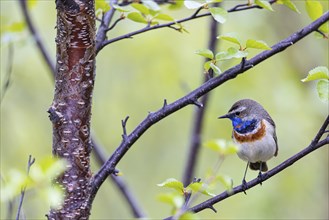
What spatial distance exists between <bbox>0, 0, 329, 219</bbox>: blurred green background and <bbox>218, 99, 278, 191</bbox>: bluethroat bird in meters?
1.69

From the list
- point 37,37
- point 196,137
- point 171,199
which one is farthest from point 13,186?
point 196,137

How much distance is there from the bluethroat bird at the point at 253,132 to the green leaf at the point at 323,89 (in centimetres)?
111

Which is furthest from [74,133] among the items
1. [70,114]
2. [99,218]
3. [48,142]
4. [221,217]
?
[99,218]

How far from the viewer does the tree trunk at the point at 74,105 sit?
6.09 feet

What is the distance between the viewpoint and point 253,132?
2949 mm

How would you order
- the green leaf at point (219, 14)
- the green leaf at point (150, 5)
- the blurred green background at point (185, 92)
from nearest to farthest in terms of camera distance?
1. the green leaf at point (219, 14)
2. the green leaf at point (150, 5)
3. the blurred green background at point (185, 92)

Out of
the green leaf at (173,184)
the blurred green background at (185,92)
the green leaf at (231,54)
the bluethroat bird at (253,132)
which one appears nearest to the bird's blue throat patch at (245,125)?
the bluethroat bird at (253,132)

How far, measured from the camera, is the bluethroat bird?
2844 millimetres

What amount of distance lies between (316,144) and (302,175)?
3560mm

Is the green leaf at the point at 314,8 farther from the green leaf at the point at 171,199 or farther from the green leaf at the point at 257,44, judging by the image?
the green leaf at the point at 171,199

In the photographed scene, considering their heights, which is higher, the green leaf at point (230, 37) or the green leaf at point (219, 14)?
the green leaf at point (219, 14)

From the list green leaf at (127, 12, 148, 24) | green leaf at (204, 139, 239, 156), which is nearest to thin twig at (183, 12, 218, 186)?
green leaf at (127, 12, 148, 24)

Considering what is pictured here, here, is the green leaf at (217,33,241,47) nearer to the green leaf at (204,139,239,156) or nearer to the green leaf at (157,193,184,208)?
the green leaf at (204,139,239,156)

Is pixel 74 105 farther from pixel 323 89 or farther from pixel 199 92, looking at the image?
pixel 323 89
